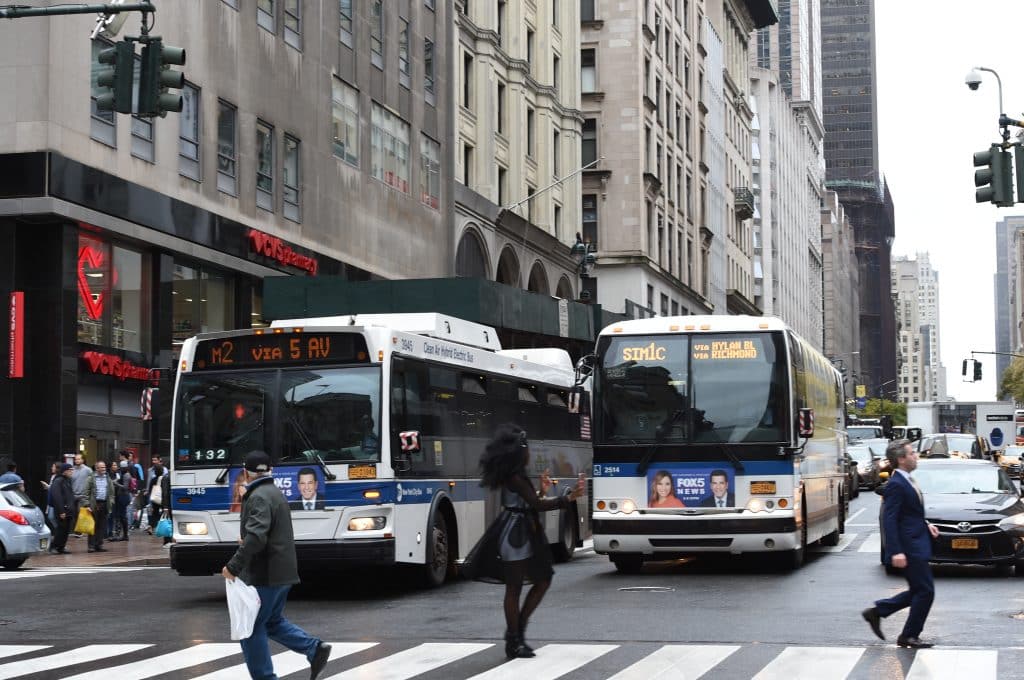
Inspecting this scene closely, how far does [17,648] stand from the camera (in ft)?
44.8

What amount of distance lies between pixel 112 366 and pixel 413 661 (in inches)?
802

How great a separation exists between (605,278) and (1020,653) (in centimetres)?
6050

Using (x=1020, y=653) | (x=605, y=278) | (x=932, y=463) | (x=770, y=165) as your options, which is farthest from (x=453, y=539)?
(x=770, y=165)

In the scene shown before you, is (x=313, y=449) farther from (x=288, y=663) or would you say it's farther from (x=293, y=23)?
(x=293, y=23)

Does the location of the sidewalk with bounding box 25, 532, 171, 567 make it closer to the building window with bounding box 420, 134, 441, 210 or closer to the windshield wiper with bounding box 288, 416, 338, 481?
the windshield wiper with bounding box 288, 416, 338, 481

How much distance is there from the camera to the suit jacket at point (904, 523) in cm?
1255

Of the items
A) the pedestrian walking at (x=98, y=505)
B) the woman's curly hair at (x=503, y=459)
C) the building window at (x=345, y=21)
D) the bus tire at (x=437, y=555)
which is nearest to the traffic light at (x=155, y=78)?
the bus tire at (x=437, y=555)

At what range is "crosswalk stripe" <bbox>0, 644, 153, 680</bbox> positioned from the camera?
480 inches

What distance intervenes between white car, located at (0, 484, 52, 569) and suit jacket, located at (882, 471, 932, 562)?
15148 mm

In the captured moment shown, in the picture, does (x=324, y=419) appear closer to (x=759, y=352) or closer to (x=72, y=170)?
(x=759, y=352)

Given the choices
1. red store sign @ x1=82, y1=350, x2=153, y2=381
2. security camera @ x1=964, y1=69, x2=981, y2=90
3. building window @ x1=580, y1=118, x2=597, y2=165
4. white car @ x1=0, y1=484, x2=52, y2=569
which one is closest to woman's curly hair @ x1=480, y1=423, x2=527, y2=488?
white car @ x1=0, y1=484, x2=52, y2=569

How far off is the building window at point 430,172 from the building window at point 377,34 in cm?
351

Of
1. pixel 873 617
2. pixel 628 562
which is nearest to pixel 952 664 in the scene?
pixel 873 617

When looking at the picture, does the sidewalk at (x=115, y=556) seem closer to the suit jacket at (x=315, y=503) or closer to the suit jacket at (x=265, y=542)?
the suit jacket at (x=315, y=503)
